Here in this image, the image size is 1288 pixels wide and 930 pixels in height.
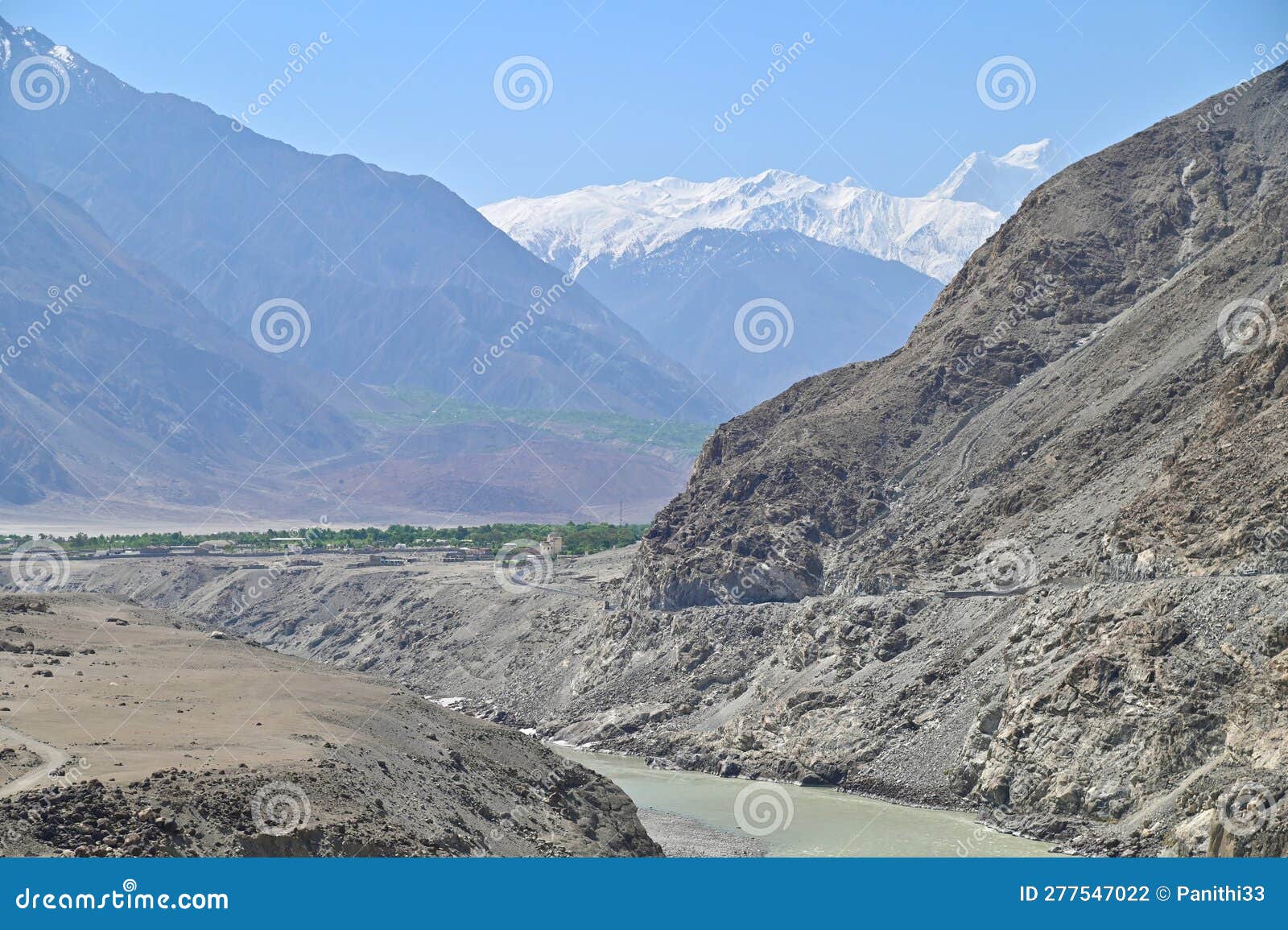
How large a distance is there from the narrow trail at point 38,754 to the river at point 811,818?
23.1 metres

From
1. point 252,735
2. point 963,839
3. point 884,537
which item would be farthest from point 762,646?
point 252,735

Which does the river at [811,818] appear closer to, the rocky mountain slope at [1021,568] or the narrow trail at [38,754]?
the rocky mountain slope at [1021,568]

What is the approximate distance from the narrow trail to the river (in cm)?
2305

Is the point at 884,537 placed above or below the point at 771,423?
below

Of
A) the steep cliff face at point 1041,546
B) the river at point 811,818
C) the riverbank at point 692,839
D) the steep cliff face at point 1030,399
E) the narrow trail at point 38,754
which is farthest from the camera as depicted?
the steep cliff face at point 1030,399

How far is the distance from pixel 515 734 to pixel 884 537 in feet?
114

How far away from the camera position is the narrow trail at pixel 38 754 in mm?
37000

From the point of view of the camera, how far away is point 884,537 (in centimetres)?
9044

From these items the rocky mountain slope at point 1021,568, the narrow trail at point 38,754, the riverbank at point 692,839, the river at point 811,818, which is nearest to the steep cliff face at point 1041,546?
the rocky mountain slope at point 1021,568

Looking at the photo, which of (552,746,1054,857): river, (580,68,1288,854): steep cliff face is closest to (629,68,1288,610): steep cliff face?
(580,68,1288,854): steep cliff face

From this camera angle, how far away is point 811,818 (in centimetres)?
6112

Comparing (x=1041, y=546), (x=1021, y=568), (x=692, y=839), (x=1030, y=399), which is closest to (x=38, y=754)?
(x=692, y=839)

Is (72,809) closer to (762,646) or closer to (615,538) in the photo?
(762,646)

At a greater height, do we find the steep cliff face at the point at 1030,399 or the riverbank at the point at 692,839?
the steep cliff face at the point at 1030,399
